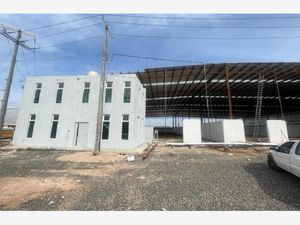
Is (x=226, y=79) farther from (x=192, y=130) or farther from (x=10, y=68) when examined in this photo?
(x=10, y=68)

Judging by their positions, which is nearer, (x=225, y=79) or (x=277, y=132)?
(x=277, y=132)

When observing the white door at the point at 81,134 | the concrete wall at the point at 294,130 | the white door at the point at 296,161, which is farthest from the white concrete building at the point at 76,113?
the concrete wall at the point at 294,130

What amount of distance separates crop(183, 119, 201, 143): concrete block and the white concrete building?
21.2 feet

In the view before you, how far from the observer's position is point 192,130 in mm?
19906

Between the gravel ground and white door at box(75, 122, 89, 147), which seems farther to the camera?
white door at box(75, 122, 89, 147)

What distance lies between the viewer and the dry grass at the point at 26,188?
505cm

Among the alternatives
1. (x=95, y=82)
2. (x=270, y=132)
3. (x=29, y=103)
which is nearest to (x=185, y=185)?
(x=95, y=82)

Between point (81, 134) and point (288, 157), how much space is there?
15.7 metres

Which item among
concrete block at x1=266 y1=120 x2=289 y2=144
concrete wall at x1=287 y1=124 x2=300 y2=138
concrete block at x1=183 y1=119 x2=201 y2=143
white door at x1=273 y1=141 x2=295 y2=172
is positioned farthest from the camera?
concrete wall at x1=287 y1=124 x2=300 y2=138

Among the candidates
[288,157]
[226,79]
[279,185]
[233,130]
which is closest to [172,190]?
[279,185]

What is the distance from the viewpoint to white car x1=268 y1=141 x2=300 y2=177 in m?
5.90

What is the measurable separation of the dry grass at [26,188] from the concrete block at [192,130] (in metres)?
14.9

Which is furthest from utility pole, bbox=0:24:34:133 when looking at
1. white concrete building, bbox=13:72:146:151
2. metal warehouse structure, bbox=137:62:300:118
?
metal warehouse structure, bbox=137:62:300:118

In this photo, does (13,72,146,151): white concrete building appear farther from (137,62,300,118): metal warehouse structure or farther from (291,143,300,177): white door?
(291,143,300,177): white door
